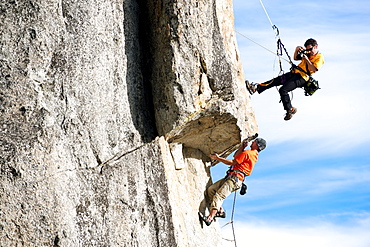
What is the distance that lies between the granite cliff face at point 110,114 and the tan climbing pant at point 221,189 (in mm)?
555

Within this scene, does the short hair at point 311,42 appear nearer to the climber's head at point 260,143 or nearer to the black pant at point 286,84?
the black pant at point 286,84

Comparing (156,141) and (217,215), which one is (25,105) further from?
(217,215)

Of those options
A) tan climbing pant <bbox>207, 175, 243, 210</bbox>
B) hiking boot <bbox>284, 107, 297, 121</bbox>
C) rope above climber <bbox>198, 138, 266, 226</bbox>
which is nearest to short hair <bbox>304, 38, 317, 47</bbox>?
hiking boot <bbox>284, 107, 297, 121</bbox>

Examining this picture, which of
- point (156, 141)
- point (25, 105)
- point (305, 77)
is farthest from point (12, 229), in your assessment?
point (305, 77)

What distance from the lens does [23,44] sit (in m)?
12.0

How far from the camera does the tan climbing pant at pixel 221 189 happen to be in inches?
578

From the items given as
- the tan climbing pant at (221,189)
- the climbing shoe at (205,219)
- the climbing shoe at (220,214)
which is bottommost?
the climbing shoe at (205,219)

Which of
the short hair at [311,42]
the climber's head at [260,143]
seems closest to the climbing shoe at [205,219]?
the climber's head at [260,143]

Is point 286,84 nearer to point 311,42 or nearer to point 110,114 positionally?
point 311,42

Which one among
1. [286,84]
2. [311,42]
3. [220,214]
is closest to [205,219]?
[220,214]

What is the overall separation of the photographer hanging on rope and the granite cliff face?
6.13 ft

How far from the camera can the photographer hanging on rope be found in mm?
15891

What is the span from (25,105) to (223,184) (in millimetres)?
5606

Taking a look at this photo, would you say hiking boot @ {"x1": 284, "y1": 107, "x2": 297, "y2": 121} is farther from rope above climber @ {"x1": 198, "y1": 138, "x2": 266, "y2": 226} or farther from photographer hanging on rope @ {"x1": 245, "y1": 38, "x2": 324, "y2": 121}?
rope above climber @ {"x1": 198, "y1": 138, "x2": 266, "y2": 226}
